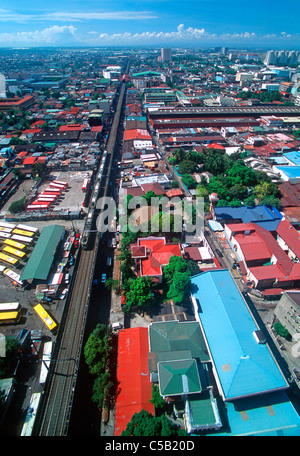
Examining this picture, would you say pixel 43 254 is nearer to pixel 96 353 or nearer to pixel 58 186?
pixel 96 353

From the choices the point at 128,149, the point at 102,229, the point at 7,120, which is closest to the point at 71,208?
the point at 102,229

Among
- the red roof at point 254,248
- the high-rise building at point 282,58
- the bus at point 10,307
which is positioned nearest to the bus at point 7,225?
the bus at point 10,307

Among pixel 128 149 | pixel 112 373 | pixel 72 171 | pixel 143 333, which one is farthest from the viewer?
pixel 128 149

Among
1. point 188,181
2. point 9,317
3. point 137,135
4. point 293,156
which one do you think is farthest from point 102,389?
point 137,135

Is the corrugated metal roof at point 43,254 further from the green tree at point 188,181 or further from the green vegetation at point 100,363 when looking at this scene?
the green tree at point 188,181

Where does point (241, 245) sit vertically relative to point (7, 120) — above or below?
below
